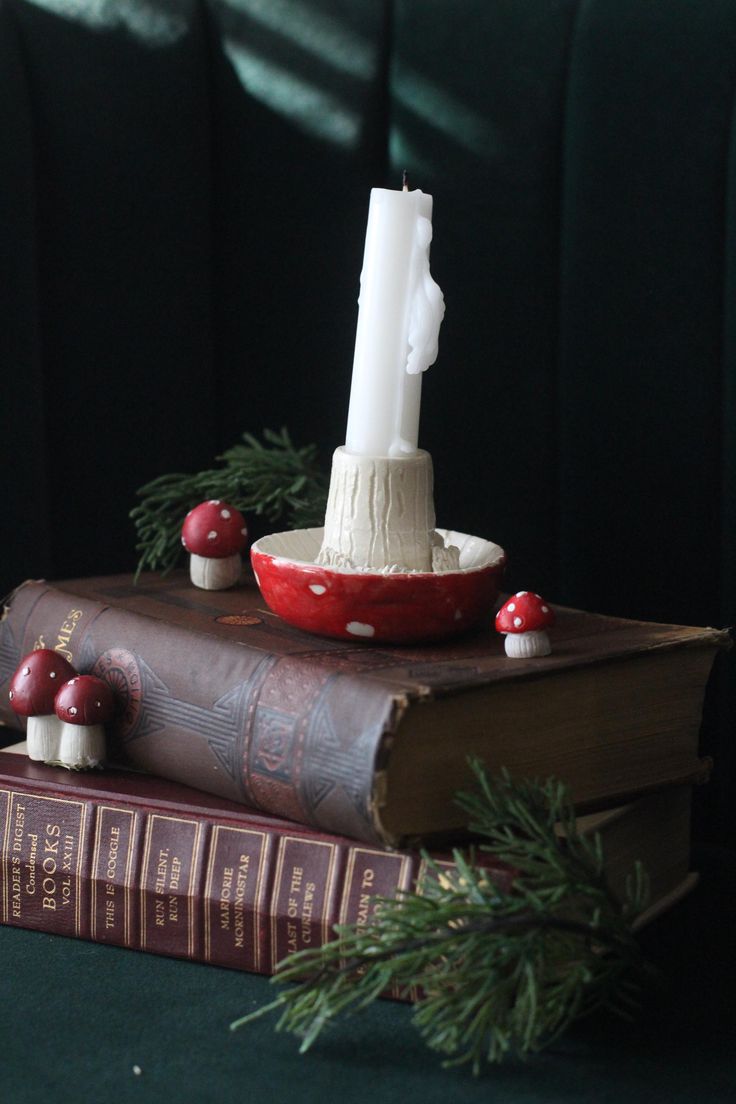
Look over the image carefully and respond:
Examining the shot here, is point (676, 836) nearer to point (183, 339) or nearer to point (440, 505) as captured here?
point (440, 505)

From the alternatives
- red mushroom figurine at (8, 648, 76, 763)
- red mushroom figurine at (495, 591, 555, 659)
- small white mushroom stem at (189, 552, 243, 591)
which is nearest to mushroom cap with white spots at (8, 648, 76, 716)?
red mushroom figurine at (8, 648, 76, 763)

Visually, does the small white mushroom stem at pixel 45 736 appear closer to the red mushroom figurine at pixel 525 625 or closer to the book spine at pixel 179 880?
the book spine at pixel 179 880

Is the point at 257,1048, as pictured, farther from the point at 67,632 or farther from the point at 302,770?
the point at 67,632

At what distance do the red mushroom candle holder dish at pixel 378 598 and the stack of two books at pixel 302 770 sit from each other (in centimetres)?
1

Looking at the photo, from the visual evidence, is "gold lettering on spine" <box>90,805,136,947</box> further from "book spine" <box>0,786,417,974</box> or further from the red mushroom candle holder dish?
the red mushroom candle holder dish

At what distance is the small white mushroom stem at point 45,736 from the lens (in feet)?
2.61

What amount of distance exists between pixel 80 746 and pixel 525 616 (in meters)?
0.26

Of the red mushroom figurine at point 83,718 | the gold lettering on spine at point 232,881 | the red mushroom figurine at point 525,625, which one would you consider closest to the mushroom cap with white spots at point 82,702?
the red mushroom figurine at point 83,718

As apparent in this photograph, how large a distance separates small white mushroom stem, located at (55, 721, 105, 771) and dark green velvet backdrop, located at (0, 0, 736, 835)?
20cm

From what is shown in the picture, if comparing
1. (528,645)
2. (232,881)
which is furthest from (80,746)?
(528,645)

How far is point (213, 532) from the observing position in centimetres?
88

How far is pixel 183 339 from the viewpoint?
3.33ft

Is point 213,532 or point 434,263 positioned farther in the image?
point 434,263

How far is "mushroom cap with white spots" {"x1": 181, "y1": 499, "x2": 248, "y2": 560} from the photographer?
879 millimetres
